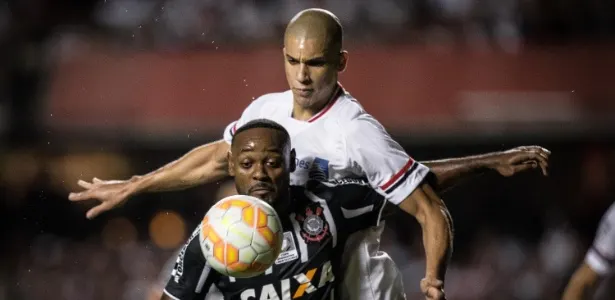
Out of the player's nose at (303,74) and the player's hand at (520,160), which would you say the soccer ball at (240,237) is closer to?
the player's nose at (303,74)

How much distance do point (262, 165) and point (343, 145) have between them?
0.49 meters

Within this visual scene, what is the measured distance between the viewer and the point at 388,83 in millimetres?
13180

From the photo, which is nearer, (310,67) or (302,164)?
(310,67)

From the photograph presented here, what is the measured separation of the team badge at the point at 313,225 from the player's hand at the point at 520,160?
40.1 inches

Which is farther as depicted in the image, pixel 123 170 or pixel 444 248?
pixel 123 170

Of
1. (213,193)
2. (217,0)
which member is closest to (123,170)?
(213,193)

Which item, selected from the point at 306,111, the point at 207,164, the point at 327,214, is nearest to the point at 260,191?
the point at 327,214

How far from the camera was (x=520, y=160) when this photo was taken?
594 cm

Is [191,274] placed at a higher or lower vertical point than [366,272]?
higher

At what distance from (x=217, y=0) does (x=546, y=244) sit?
4.41 m

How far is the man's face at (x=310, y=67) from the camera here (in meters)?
5.58

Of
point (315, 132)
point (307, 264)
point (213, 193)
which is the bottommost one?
point (213, 193)

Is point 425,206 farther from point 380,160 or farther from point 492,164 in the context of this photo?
point 492,164

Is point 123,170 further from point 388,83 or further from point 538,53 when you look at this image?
point 538,53
